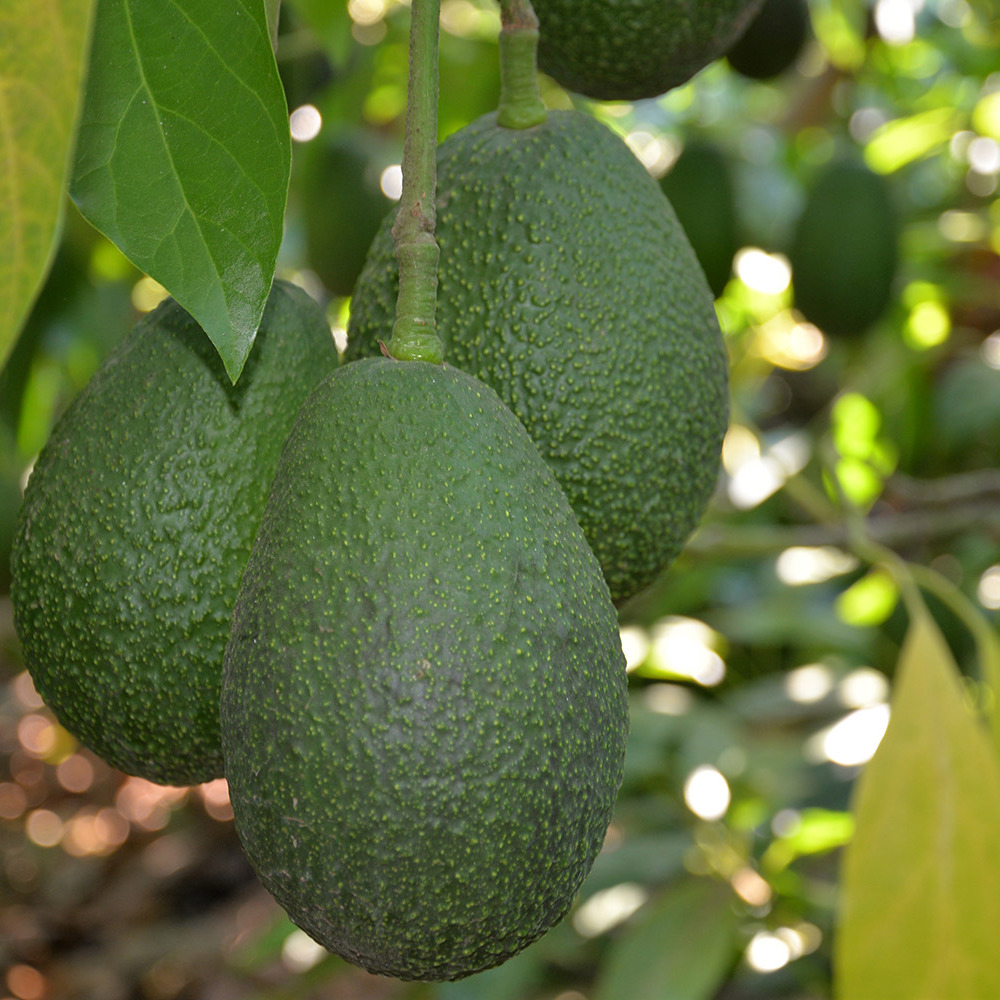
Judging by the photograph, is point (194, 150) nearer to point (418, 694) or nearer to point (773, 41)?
point (418, 694)

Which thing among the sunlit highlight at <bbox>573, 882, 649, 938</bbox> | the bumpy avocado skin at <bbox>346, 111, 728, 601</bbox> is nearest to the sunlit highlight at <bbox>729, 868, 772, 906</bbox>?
the sunlit highlight at <bbox>573, 882, 649, 938</bbox>

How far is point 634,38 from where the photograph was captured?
2.24 ft

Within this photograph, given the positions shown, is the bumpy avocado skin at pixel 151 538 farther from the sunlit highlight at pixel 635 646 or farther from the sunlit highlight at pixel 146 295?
the sunlit highlight at pixel 146 295

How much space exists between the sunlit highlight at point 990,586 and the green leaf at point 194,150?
1872 mm

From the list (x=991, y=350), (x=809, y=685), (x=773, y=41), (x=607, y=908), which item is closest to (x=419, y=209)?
(x=773, y=41)

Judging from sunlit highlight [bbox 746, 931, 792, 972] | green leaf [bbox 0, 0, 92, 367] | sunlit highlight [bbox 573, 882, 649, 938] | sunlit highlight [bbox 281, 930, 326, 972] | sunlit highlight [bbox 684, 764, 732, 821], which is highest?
green leaf [bbox 0, 0, 92, 367]

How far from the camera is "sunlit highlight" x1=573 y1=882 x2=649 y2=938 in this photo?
1.68 m

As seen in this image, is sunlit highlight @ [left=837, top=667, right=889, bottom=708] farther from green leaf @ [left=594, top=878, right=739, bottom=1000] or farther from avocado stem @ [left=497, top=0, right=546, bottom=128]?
avocado stem @ [left=497, top=0, right=546, bottom=128]

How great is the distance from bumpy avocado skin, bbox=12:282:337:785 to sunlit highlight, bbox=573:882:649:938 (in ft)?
3.89

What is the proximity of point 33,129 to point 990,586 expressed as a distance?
2.13 m

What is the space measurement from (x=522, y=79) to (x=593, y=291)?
14cm

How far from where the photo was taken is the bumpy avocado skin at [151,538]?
23.1 inches

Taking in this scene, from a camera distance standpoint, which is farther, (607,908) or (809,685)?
(809,685)

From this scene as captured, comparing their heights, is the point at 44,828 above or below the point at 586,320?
below
